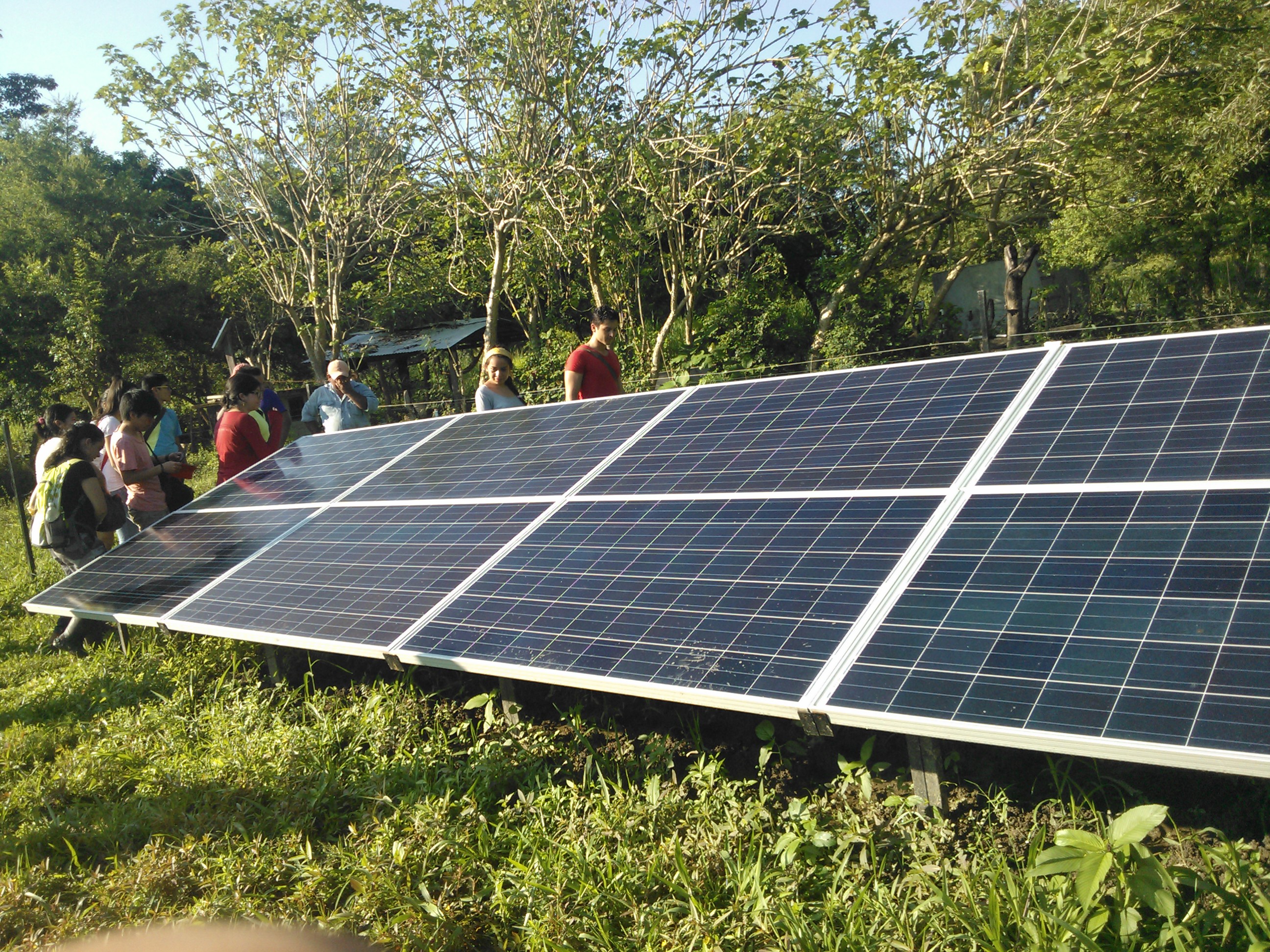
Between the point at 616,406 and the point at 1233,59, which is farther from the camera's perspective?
the point at 1233,59

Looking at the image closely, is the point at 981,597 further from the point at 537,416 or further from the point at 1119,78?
the point at 1119,78

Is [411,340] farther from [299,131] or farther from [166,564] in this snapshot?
[166,564]

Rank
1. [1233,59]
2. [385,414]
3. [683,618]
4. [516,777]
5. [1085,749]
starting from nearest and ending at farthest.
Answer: [1085,749] < [683,618] < [516,777] < [1233,59] < [385,414]

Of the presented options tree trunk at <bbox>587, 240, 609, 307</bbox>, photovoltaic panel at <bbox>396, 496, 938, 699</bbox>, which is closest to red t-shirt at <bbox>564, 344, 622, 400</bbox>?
photovoltaic panel at <bbox>396, 496, 938, 699</bbox>

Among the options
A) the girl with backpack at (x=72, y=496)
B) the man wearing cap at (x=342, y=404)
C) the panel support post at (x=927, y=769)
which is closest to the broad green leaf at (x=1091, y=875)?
the panel support post at (x=927, y=769)

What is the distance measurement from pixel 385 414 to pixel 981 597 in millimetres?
22924

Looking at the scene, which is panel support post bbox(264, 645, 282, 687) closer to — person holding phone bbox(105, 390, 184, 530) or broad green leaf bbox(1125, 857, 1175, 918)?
person holding phone bbox(105, 390, 184, 530)

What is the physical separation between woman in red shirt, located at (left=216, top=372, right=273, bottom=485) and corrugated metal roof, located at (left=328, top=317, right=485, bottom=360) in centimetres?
1555

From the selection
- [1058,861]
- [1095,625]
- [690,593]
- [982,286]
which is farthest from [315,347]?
[982,286]

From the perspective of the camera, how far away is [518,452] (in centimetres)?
727

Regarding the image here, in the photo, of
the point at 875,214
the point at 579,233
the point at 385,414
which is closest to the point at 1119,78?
the point at 875,214

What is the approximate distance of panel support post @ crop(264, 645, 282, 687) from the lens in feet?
21.5

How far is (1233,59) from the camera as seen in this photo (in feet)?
65.7

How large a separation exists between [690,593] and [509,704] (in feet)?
4.76
